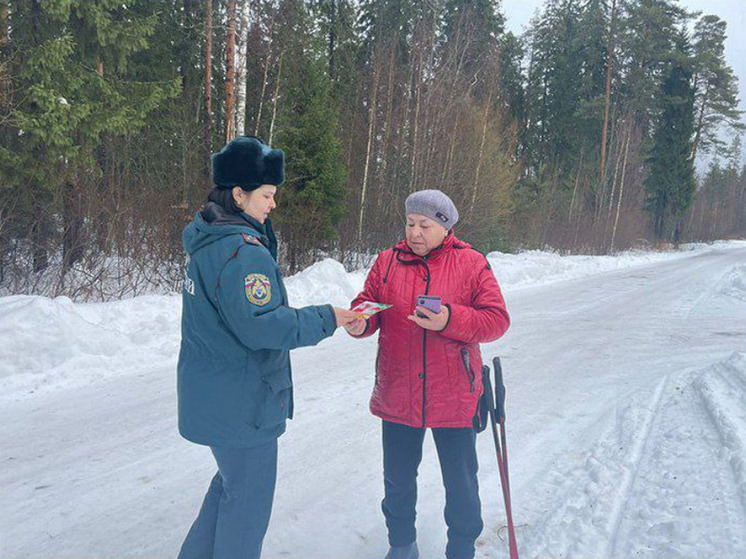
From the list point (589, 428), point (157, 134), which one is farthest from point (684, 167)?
point (589, 428)

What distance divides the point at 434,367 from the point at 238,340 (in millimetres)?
1011

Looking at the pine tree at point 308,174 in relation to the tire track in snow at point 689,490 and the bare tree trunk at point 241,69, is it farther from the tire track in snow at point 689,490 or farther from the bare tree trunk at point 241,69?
the tire track in snow at point 689,490

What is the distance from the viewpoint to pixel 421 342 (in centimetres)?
249

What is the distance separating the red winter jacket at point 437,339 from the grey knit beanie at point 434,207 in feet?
0.36

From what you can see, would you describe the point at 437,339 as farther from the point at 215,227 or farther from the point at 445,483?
the point at 215,227

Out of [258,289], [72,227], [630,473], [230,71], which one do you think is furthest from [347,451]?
[230,71]

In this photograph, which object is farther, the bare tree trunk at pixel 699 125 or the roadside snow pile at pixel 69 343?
the bare tree trunk at pixel 699 125

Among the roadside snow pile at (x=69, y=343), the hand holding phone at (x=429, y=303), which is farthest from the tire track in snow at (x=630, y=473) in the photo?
the roadside snow pile at (x=69, y=343)

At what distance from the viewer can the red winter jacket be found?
2422 millimetres

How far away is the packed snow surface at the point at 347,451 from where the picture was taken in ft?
9.16

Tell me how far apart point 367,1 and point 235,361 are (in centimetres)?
2850

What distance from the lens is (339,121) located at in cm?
1752

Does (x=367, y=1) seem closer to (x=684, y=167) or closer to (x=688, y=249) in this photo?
(x=684, y=167)

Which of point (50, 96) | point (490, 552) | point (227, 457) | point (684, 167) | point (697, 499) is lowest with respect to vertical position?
point (490, 552)
